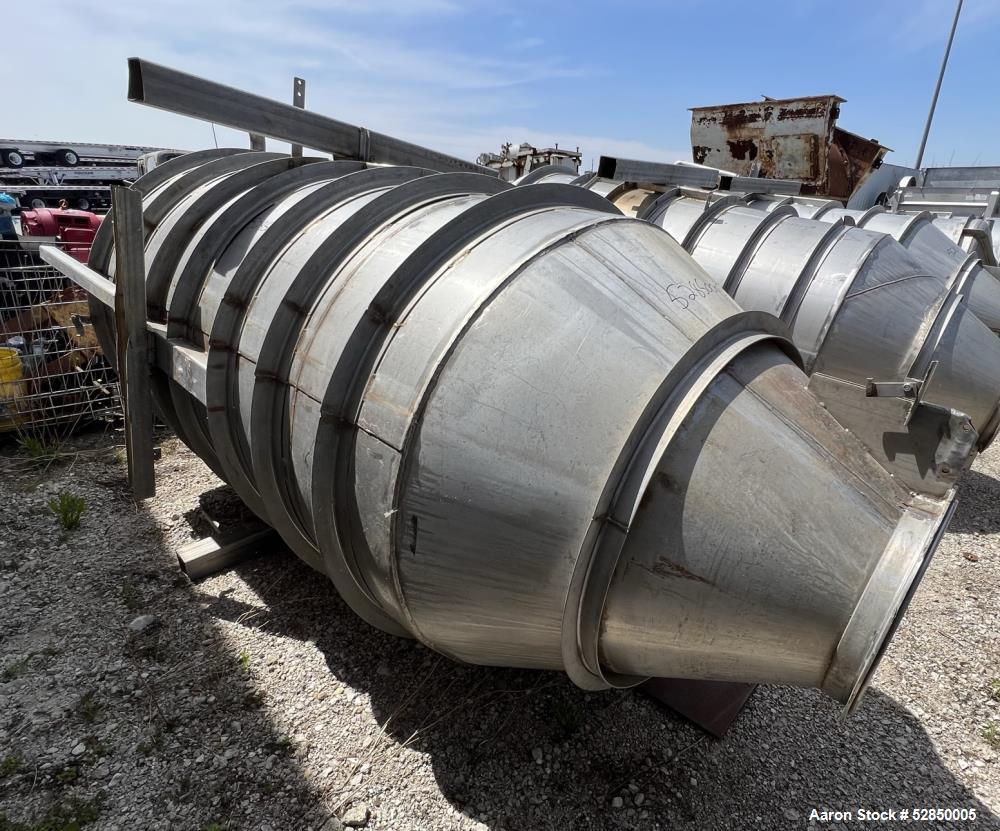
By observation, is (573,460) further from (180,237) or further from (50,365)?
(50,365)

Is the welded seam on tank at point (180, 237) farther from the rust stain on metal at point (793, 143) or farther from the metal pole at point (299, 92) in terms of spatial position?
the rust stain on metal at point (793, 143)

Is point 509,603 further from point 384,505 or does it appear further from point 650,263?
point 650,263

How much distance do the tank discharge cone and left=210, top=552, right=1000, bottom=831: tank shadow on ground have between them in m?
0.76

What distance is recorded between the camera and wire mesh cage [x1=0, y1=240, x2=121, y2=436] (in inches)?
204

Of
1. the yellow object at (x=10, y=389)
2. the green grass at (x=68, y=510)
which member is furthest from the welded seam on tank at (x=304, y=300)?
the yellow object at (x=10, y=389)

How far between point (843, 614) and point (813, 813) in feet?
5.08

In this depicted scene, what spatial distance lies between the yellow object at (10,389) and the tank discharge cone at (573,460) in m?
Answer: 4.32

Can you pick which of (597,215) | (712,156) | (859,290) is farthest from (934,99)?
(597,215)

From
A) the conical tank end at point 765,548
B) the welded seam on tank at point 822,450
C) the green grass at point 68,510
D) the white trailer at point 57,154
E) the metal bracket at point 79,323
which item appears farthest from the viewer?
the white trailer at point 57,154

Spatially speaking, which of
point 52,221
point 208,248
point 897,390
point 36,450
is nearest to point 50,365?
point 36,450

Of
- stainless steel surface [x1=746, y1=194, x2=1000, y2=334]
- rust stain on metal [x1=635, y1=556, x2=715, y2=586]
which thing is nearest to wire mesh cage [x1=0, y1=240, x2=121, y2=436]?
rust stain on metal [x1=635, y1=556, x2=715, y2=586]

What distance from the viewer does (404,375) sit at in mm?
1897

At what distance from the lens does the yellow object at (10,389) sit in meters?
5.10

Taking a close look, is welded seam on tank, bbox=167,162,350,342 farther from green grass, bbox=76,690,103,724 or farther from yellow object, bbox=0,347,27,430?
yellow object, bbox=0,347,27,430
